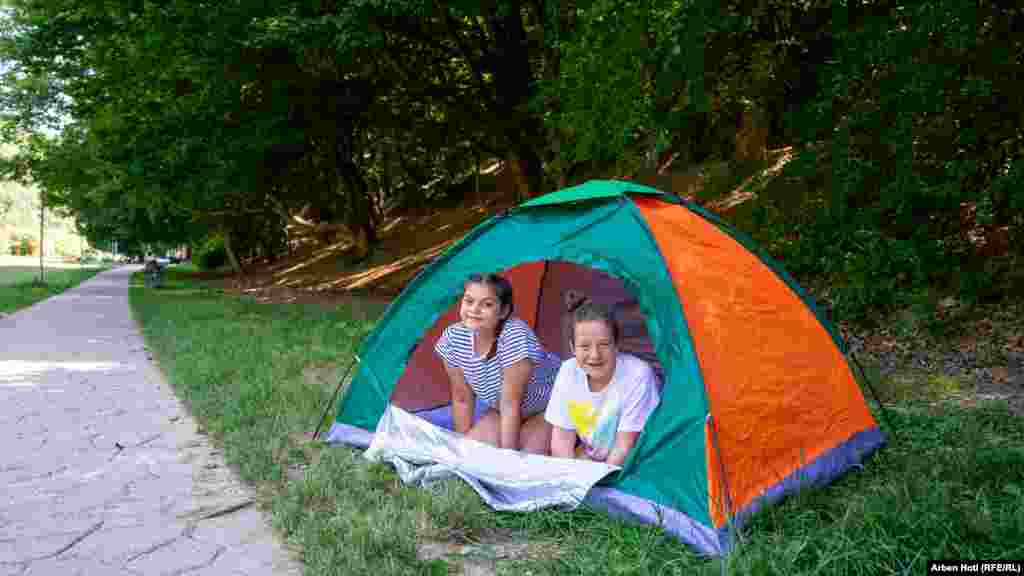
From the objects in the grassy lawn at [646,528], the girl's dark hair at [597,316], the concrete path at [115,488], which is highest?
the girl's dark hair at [597,316]

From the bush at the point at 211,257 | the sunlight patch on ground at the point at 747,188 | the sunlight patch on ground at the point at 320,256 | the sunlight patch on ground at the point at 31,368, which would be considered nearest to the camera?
the sunlight patch on ground at the point at 31,368

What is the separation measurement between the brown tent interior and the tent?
1.53 ft

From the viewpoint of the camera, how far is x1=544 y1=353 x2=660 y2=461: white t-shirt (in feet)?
10.8

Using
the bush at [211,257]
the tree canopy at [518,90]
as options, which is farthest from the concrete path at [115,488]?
the bush at [211,257]

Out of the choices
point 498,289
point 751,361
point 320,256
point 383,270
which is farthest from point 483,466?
point 320,256

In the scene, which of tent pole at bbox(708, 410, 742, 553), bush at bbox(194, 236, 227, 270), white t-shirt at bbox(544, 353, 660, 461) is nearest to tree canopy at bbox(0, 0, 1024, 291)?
white t-shirt at bbox(544, 353, 660, 461)

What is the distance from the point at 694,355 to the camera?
3.04 m

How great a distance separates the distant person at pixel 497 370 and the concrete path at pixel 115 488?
1237 mm

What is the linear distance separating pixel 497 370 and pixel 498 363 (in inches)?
2.0

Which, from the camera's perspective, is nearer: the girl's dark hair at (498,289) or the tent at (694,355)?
the tent at (694,355)

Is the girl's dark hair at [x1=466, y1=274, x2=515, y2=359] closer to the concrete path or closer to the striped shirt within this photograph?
the striped shirt

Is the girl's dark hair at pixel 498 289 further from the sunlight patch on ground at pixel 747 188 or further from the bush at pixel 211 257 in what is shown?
the bush at pixel 211 257

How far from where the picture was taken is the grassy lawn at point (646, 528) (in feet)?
8.22

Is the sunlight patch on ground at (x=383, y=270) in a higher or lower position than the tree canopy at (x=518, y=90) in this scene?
lower
